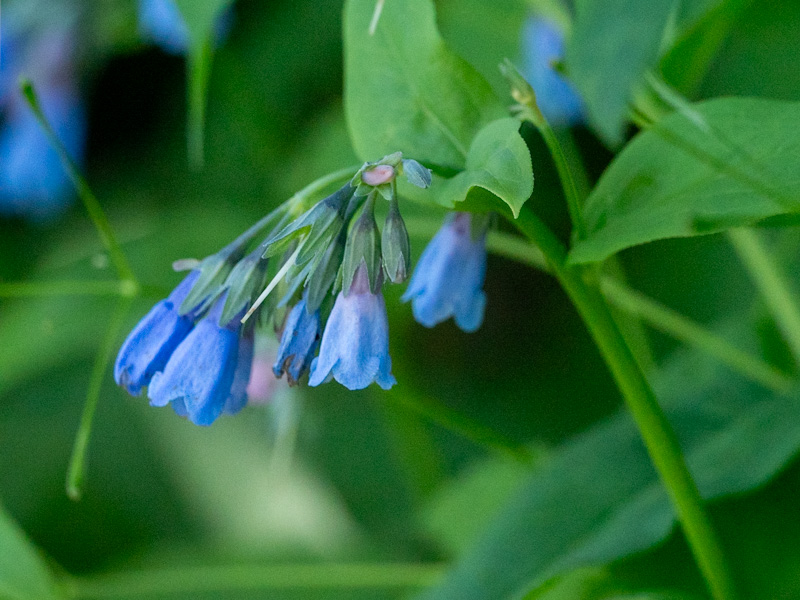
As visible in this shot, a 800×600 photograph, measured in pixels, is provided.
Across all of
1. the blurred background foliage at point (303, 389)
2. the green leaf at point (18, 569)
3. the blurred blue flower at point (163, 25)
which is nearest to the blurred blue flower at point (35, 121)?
the blurred background foliage at point (303, 389)

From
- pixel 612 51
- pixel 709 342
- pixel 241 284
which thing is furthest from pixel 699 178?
pixel 709 342

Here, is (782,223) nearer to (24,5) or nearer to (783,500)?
(783,500)

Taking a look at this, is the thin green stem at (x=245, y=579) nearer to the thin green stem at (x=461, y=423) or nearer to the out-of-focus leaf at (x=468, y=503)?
the out-of-focus leaf at (x=468, y=503)

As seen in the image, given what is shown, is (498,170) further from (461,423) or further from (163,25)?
(163,25)

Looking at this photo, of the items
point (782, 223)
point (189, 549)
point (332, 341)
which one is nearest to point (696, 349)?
point (782, 223)

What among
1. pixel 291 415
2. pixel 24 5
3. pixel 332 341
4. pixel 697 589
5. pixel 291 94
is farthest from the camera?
pixel 291 94

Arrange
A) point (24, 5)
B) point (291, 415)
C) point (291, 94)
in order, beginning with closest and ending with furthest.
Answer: point (291, 415)
point (24, 5)
point (291, 94)
